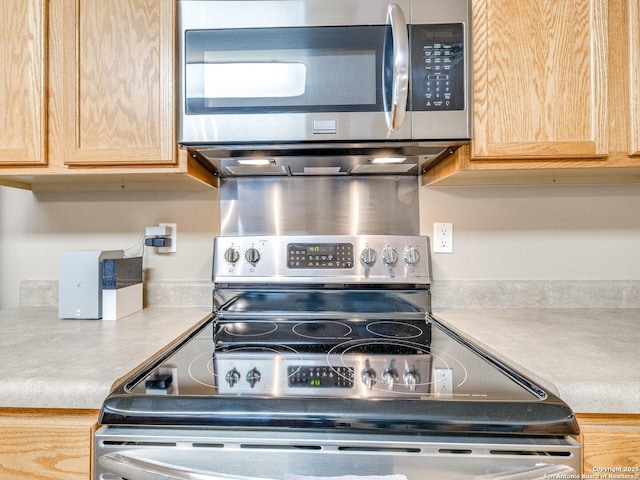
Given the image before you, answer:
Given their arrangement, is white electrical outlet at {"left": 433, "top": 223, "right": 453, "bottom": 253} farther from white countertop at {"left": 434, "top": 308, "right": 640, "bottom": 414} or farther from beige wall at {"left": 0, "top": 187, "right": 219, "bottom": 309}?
beige wall at {"left": 0, "top": 187, "right": 219, "bottom": 309}

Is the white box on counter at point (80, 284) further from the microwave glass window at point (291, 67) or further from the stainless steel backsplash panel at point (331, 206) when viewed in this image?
the microwave glass window at point (291, 67)

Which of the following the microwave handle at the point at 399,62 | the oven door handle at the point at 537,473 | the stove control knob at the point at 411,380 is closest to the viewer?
the oven door handle at the point at 537,473

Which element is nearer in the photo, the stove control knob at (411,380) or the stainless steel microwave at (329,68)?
the stove control knob at (411,380)

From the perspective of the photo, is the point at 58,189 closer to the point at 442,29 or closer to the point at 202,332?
the point at 202,332

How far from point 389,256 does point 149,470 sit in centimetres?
86

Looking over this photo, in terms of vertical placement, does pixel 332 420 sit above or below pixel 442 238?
below

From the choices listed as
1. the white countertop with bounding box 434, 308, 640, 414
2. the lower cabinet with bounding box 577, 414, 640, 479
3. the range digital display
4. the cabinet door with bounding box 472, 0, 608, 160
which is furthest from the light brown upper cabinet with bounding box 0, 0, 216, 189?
the lower cabinet with bounding box 577, 414, 640, 479

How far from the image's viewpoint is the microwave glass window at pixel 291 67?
0.96 metres

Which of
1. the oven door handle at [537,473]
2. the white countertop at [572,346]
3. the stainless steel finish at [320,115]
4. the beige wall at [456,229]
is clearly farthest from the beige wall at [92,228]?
the oven door handle at [537,473]

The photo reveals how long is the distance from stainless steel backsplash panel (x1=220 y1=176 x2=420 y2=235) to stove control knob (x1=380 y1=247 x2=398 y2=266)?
15 cm

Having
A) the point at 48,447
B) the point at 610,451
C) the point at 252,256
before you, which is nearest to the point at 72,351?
the point at 48,447

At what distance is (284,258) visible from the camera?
1216 millimetres

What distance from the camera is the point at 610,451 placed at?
64 centimetres

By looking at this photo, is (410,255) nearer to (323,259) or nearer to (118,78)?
(323,259)
